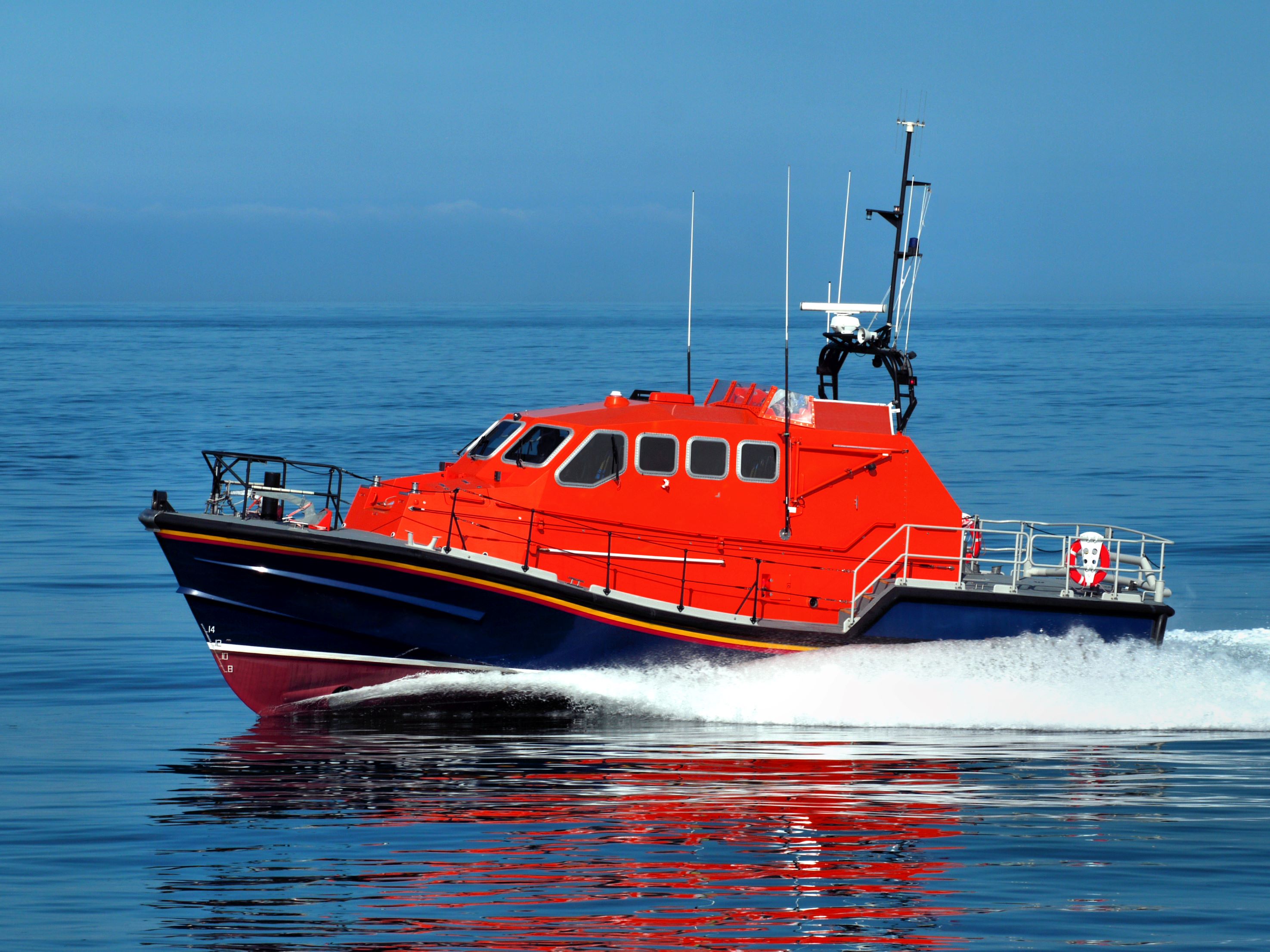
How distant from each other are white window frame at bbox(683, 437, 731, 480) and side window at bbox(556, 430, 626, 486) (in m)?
0.45

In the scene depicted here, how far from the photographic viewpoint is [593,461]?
30.2 feet

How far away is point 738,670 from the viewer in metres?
9.15

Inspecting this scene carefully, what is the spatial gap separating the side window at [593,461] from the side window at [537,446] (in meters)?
0.16

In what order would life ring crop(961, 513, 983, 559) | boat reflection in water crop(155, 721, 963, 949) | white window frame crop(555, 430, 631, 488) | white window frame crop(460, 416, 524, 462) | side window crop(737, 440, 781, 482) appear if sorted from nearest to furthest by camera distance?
1. boat reflection in water crop(155, 721, 963, 949)
2. white window frame crop(555, 430, 631, 488)
3. side window crop(737, 440, 781, 482)
4. white window frame crop(460, 416, 524, 462)
5. life ring crop(961, 513, 983, 559)

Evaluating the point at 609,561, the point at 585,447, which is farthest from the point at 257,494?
the point at 609,561

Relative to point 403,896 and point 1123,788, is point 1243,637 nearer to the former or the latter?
point 1123,788

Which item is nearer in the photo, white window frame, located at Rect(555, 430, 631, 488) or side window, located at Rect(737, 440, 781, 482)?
white window frame, located at Rect(555, 430, 631, 488)

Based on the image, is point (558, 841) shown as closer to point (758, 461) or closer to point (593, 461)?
point (593, 461)

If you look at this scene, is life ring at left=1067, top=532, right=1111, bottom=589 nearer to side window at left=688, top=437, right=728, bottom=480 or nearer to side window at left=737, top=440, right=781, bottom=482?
side window at left=737, top=440, right=781, bottom=482

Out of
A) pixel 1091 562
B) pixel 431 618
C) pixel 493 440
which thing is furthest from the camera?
pixel 493 440

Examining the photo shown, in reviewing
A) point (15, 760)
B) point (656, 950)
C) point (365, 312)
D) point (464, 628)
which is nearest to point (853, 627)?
point (464, 628)

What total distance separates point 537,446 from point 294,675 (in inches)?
94.2

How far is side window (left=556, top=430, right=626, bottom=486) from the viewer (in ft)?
30.1

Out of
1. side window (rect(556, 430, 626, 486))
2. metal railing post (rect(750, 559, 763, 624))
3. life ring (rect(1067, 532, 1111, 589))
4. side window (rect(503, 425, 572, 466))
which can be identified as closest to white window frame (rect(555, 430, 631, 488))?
side window (rect(556, 430, 626, 486))
